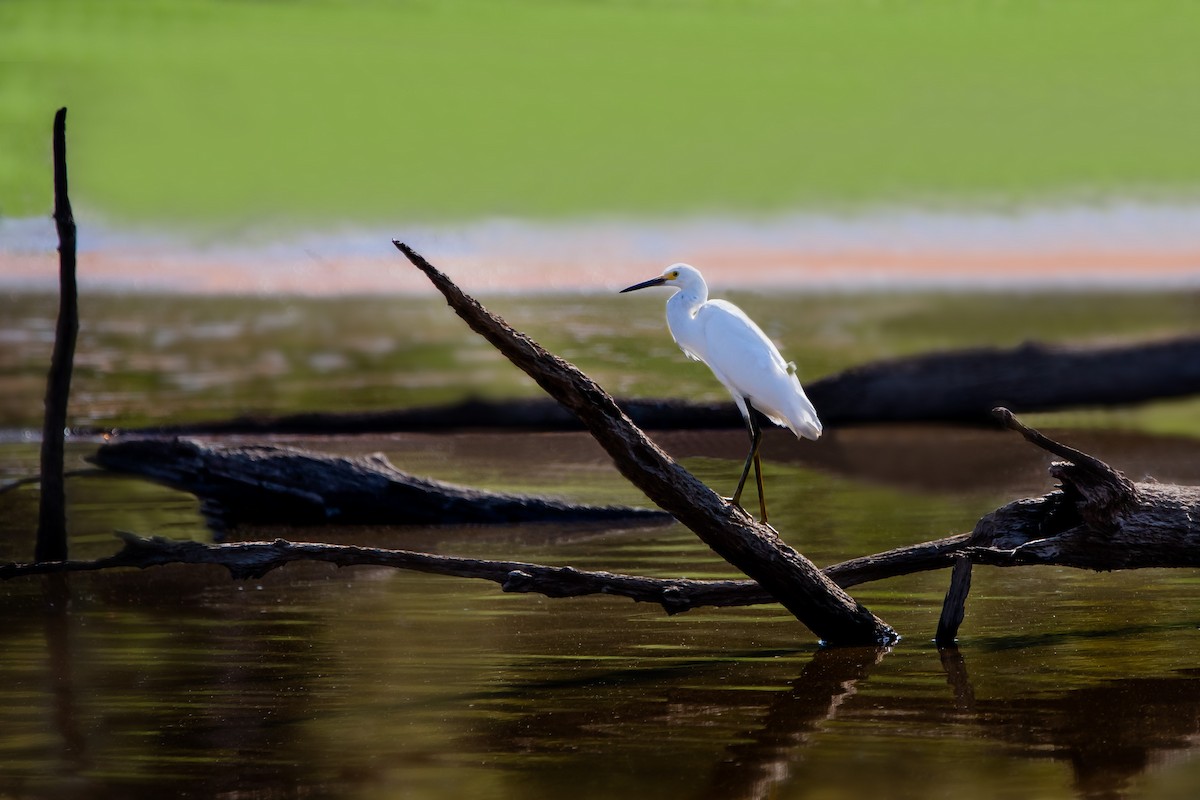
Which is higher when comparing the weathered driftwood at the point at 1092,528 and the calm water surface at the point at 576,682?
the weathered driftwood at the point at 1092,528

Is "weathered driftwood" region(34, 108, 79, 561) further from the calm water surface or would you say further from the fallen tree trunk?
the fallen tree trunk

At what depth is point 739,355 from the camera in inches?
301

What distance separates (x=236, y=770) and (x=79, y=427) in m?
14.8

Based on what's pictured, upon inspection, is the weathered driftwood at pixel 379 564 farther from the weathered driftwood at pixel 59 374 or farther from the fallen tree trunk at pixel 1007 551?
the weathered driftwood at pixel 59 374

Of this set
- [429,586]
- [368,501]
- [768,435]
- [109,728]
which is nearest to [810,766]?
[109,728]

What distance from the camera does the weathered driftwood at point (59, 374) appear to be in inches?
353

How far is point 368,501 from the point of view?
10.9 meters

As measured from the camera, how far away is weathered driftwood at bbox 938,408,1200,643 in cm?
623

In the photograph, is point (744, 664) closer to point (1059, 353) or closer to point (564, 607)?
point (564, 607)

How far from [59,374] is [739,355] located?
14.7 feet

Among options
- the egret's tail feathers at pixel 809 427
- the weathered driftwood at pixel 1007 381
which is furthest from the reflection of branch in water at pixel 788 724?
the weathered driftwood at pixel 1007 381

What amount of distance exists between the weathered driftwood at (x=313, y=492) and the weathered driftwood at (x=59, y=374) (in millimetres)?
1630

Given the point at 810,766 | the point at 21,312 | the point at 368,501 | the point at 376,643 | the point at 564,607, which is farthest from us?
the point at 21,312

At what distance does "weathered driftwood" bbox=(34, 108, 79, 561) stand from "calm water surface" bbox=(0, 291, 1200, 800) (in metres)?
0.34
